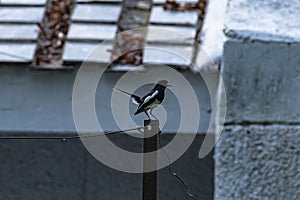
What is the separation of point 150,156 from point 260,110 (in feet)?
2.25

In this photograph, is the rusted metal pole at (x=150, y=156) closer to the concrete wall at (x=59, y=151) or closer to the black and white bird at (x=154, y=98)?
the black and white bird at (x=154, y=98)

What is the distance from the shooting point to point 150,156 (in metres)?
1.17

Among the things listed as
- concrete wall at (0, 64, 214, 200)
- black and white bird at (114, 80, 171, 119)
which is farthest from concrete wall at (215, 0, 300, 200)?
black and white bird at (114, 80, 171, 119)

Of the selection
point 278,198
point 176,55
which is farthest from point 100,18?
point 278,198

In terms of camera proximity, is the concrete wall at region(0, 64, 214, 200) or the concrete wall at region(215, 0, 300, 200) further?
the concrete wall at region(0, 64, 214, 200)

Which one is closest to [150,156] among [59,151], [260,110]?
[260,110]

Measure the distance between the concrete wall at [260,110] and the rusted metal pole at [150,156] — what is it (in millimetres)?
599

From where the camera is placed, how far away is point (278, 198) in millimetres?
1856

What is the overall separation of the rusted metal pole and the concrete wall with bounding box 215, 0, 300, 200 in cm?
60

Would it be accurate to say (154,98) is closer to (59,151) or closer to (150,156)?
(150,156)

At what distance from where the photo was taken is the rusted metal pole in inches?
44.8

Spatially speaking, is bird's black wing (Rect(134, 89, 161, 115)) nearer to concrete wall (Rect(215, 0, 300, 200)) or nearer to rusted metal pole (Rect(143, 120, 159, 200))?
rusted metal pole (Rect(143, 120, 159, 200))

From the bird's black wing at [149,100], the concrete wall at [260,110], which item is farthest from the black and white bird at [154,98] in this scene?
the concrete wall at [260,110]

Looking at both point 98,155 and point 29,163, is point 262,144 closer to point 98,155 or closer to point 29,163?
point 98,155
